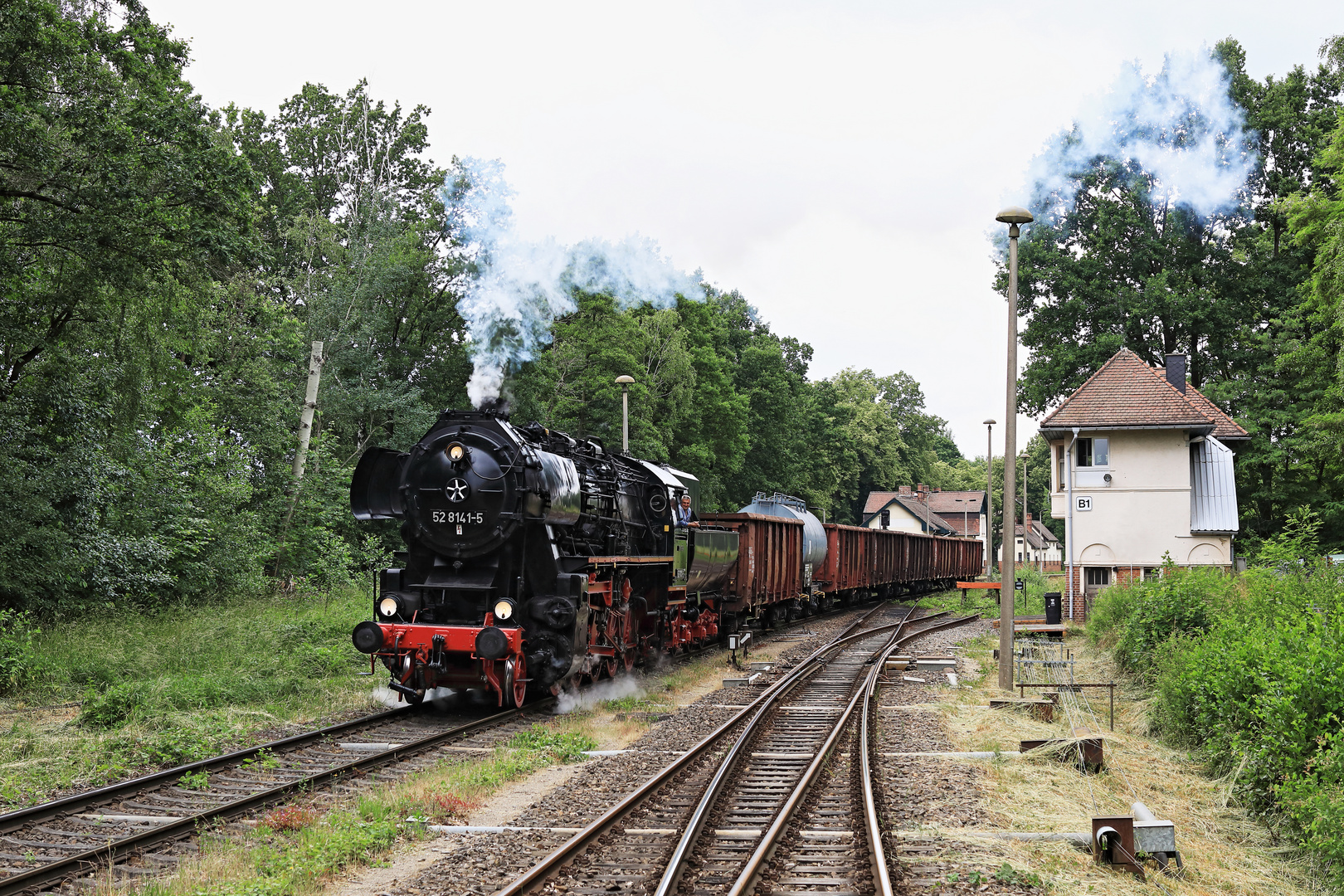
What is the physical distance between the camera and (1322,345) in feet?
88.4

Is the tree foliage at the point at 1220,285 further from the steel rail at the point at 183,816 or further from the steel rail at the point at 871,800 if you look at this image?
the steel rail at the point at 183,816

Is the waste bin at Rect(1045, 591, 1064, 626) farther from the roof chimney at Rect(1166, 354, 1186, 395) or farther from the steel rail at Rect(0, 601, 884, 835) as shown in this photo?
the steel rail at Rect(0, 601, 884, 835)

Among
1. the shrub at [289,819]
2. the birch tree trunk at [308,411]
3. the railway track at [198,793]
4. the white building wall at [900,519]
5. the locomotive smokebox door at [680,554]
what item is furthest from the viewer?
the white building wall at [900,519]

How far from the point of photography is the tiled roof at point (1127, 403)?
2459 cm

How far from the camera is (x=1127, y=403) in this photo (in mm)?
25250

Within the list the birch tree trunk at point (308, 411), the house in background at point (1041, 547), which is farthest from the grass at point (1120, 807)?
the house in background at point (1041, 547)

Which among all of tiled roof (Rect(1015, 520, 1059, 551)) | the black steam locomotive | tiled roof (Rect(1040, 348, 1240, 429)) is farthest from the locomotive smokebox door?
tiled roof (Rect(1015, 520, 1059, 551))

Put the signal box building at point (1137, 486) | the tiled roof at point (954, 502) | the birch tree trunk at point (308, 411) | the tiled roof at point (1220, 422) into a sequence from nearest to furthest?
1. the birch tree trunk at point (308, 411)
2. the signal box building at point (1137, 486)
3. the tiled roof at point (1220, 422)
4. the tiled roof at point (954, 502)

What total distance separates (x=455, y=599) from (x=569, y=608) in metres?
1.38

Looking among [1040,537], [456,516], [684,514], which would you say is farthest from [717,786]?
[1040,537]

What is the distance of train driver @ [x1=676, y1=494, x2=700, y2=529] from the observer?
16.3 metres

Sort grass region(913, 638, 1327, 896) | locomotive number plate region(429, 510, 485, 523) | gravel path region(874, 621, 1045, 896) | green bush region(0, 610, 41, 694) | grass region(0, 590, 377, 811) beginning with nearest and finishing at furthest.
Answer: gravel path region(874, 621, 1045, 896) → grass region(913, 638, 1327, 896) → grass region(0, 590, 377, 811) → locomotive number plate region(429, 510, 485, 523) → green bush region(0, 610, 41, 694)

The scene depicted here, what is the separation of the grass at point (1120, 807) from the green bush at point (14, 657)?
433 inches

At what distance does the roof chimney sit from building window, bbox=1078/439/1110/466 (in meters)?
4.45
